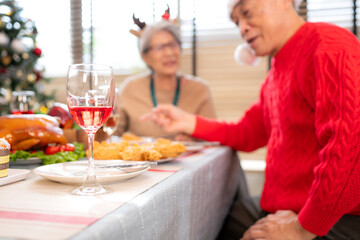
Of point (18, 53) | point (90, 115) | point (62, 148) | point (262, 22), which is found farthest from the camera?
point (18, 53)

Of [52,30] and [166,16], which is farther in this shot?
[52,30]

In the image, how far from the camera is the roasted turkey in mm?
844

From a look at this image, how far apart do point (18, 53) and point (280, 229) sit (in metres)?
3.18

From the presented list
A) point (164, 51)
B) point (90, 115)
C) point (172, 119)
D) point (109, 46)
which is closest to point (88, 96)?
point (90, 115)

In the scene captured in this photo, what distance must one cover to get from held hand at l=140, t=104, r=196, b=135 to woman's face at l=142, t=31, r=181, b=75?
67 cm

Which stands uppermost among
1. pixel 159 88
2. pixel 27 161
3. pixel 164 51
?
pixel 164 51

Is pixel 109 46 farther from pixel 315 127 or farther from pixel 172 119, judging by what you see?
pixel 315 127

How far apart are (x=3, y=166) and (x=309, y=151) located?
2.78 feet

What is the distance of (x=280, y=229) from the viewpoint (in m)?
0.92

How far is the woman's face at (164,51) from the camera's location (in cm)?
204

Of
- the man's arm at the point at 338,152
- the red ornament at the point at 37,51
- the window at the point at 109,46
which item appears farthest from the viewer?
the red ornament at the point at 37,51

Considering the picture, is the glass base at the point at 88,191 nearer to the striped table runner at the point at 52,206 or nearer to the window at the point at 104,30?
the striped table runner at the point at 52,206

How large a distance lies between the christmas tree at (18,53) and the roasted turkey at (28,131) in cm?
263

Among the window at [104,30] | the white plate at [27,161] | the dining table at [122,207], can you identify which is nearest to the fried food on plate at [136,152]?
the dining table at [122,207]
